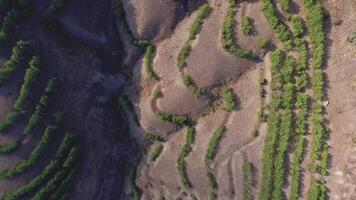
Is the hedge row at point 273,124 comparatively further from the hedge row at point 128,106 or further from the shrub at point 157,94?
the hedge row at point 128,106

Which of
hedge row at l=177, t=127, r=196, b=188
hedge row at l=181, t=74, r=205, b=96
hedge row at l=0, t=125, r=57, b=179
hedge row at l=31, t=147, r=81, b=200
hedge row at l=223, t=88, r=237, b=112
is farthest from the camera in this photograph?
hedge row at l=177, t=127, r=196, b=188

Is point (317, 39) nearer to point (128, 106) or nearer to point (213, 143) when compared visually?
point (213, 143)

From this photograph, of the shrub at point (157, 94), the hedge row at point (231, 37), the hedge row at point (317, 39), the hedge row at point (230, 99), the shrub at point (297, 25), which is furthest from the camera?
the shrub at point (157, 94)

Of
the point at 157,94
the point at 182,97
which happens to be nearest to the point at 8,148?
the point at 157,94

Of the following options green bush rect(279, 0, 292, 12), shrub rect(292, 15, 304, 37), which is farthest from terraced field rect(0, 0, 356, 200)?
green bush rect(279, 0, 292, 12)

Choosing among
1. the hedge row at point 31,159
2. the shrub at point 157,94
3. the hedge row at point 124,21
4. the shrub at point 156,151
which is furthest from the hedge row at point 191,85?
the hedge row at point 31,159

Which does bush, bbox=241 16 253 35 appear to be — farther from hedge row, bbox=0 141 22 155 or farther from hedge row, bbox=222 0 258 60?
hedge row, bbox=0 141 22 155
